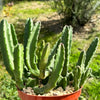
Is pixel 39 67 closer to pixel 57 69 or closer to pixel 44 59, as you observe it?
pixel 44 59

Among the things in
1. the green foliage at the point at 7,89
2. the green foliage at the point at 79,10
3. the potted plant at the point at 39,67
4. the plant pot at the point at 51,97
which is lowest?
the green foliage at the point at 7,89

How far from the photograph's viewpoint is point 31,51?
254 centimetres

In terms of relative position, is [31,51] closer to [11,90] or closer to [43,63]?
[43,63]

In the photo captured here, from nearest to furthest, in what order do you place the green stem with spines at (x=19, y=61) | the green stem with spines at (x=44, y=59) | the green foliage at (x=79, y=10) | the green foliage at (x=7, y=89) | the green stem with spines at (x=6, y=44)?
the green stem with spines at (x=19, y=61) → the green stem with spines at (x=44, y=59) → the green stem with spines at (x=6, y=44) → the green foliage at (x=7, y=89) → the green foliage at (x=79, y=10)

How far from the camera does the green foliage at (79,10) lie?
19.2 ft

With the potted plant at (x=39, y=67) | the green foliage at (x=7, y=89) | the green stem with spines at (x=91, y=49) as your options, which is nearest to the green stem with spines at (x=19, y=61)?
the potted plant at (x=39, y=67)

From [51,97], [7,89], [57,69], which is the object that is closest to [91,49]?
[57,69]

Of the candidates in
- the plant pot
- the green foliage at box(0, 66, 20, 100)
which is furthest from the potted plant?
the green foliage at box(0, 66, 20, 100)

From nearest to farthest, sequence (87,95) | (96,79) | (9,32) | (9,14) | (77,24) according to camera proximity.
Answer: (9,32) < (87,95) < (96,79) < (77,24) < (9,14)

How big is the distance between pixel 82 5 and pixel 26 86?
3.87 metres

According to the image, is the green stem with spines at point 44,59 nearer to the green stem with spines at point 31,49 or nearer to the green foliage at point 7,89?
the green stem with spines at point 31,49

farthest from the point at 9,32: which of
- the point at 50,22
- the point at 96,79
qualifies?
the point at 50,22

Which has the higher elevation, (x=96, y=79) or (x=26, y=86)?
(x=26, y=86)

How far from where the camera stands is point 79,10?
591 centimetres
